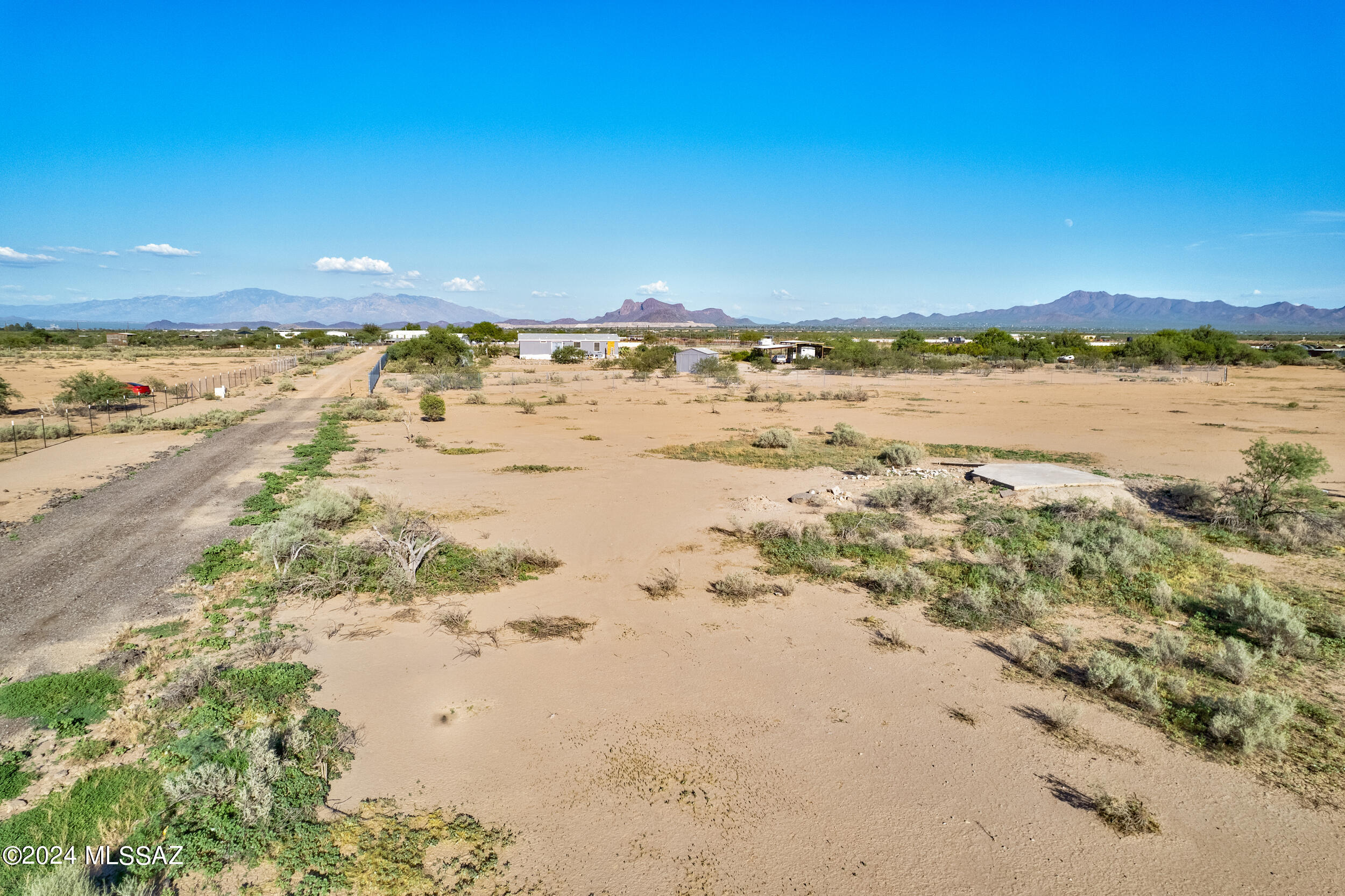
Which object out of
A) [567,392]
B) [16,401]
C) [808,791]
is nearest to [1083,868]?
[808,791]

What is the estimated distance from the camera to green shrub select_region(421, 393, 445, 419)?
101 feet

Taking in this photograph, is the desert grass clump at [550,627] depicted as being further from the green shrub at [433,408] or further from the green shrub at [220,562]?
the green shrub at [433,408]

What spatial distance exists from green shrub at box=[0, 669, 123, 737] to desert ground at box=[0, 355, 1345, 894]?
2.03 meters

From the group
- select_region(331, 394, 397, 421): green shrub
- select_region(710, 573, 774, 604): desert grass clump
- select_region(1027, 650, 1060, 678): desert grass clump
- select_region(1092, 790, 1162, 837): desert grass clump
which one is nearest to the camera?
select_region(1092, 790, 1162, 837): desert grass clump

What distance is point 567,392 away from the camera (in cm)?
4566

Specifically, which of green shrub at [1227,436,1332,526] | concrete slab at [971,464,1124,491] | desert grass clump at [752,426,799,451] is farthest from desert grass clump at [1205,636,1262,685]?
desert grass clump at [752,426,799,451]

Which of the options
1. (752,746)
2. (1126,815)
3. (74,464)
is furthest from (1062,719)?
(74,464)

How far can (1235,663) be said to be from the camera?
25.6 feet

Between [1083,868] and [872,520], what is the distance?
9348mm

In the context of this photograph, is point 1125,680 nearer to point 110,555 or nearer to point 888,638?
point 888,638

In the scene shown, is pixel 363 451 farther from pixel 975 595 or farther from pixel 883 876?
pixel 883 876

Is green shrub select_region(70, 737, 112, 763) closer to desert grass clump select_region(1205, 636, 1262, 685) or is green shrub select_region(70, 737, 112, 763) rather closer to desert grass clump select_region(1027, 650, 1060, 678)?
desert grass clump select_region(1027, 650, 1060, 678)

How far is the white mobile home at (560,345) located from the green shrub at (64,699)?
7543 cm

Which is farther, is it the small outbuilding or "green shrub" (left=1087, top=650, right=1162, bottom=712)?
the small outbuilding
